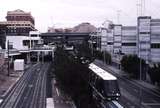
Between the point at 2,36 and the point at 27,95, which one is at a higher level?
the point at 2,36

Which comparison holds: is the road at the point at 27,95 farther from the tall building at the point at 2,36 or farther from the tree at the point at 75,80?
the tall building at the point at 2,36

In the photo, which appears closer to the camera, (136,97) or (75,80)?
(75,80)

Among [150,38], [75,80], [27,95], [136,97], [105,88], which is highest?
[150,38]

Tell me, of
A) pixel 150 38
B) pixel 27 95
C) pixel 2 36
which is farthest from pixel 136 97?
pixel 2 36

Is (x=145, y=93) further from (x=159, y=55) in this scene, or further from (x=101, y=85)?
(x=159, y=55)

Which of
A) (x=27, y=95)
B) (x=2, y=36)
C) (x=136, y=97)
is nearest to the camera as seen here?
(x=136, y=97)

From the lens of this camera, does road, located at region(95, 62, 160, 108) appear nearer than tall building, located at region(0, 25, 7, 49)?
Yes

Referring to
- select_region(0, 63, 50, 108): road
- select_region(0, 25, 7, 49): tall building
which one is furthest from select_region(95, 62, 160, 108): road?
select_region(0, 25, 7, 49): tall building

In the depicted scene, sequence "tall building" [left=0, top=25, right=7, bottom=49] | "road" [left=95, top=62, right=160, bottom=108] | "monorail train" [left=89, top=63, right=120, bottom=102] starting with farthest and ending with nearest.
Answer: "tall building" [left=0, top=25, right=7, bottom=49]
"road" [left=95, top=62, right=160, bottom=108]
"monorail train" [left=89, top=63, right=120, bottom=102]

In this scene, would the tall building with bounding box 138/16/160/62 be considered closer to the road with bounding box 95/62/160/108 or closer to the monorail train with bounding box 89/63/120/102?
the road with bounding box 95/62/160/108

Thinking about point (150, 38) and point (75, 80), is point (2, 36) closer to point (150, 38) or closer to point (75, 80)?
point (150, 38)

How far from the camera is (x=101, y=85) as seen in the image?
144 feet

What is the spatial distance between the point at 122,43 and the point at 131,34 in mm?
6776

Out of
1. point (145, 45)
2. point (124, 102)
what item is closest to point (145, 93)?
point (124, 102)
